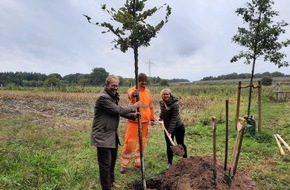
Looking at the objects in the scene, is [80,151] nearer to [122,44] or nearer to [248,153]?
[122,44]

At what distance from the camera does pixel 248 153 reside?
23.6ft

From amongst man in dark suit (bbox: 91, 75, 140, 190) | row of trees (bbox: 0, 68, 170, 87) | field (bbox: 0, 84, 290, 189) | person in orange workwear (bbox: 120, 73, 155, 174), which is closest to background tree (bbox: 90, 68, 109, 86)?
row of trees (bbox: 0, 68, 170, 87)

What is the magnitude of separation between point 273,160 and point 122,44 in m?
4.50

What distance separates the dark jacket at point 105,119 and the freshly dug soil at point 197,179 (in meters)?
1.19

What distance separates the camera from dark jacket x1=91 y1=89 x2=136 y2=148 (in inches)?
175

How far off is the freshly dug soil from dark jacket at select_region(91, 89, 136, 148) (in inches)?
46.8

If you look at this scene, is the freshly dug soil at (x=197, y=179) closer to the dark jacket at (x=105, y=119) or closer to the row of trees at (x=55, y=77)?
the dark jacket at (x=105, y=119)

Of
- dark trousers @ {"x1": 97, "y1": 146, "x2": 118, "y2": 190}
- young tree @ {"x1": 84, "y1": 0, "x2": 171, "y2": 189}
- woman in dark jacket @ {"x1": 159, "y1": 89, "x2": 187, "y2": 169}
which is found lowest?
dark trousers @ {"x1": 97, "y1": 146, "x2": 118, "y2": 190}

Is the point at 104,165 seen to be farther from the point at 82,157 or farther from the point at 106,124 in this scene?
the point at 82,157

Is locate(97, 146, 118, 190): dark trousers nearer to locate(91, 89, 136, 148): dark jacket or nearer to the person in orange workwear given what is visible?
locate(91, 89, 136, 148): dark jacket

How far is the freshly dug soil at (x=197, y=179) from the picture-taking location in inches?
166

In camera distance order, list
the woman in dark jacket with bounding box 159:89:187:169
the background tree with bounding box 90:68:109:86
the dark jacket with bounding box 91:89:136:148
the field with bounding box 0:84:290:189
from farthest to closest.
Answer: the background tree with bounding box 90:68:109:86
the woman in dark jacket with bounding box 159:89:187:169
the field with bounding box 0:84:290:189
the dark jacket with bounding box 91:89:136:148

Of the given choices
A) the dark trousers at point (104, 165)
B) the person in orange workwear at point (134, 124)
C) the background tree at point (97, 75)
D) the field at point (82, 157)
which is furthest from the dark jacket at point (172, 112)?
the background tree at point (97, 75)

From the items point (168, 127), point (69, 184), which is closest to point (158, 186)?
point (168, 127)
